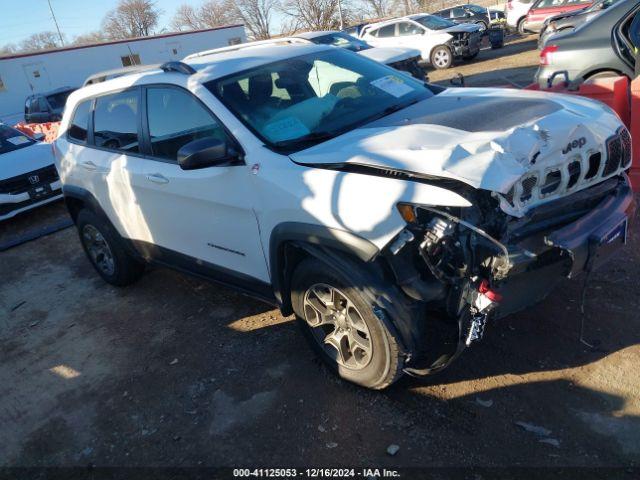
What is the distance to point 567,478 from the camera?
2443 millimetres

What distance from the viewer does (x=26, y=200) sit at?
8.23 meters

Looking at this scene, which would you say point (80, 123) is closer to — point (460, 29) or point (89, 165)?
point (89, 165)

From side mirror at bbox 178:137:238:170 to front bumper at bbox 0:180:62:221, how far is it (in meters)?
6.04

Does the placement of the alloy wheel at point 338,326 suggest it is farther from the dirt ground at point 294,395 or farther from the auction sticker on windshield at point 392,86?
the auction sticker on windshield at point 392,86

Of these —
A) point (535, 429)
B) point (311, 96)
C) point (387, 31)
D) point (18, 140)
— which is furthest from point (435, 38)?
point (535, 429)

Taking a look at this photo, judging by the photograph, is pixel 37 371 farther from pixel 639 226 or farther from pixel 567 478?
pixel 639 226

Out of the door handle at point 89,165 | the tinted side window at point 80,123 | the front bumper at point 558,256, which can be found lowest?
the front bumper at point 558,256

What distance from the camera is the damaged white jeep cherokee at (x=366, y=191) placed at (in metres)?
2.62

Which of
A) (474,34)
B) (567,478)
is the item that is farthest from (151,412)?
(474,34)

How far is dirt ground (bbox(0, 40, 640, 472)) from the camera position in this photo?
9.07 feet

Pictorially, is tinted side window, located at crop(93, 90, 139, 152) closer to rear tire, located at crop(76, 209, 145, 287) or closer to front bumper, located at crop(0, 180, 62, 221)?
rear tire, located at crop(76, 209, 145, 287)

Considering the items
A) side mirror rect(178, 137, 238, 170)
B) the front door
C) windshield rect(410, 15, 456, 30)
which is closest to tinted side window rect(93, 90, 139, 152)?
the front door

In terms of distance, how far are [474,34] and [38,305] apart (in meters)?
16.3

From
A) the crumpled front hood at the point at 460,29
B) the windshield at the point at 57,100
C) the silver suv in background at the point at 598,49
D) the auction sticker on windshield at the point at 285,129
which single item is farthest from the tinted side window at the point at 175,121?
the crumpled front hood at the point at 460,29
